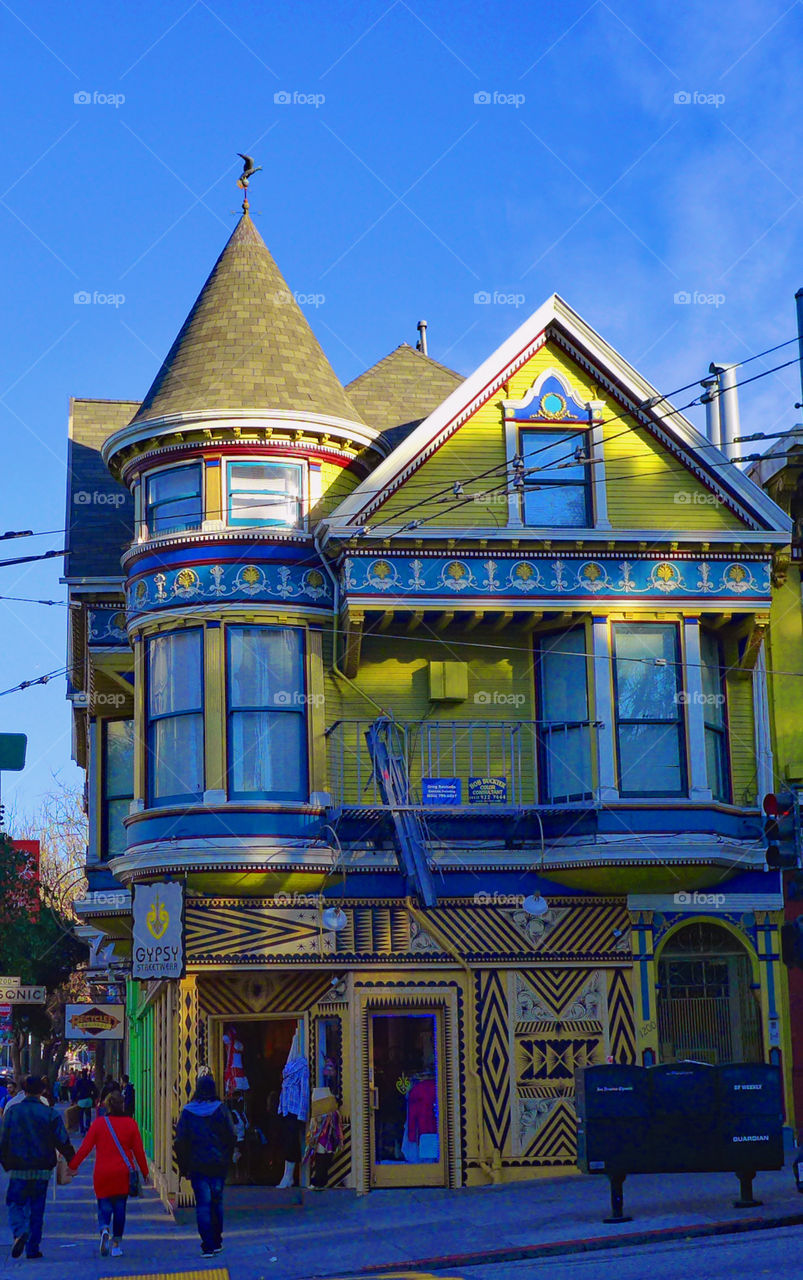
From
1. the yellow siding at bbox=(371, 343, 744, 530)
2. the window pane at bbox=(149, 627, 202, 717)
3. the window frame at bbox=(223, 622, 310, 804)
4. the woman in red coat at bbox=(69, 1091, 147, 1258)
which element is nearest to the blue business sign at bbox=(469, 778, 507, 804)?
the window frame at bbox=(223, 622, 310, 804)

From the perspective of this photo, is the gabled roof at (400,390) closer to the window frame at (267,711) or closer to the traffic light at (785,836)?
the window frame at (267,711)

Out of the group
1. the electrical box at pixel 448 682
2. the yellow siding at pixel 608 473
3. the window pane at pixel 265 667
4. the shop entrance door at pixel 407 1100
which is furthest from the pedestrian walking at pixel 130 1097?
the yellow siding at pixel 608 473

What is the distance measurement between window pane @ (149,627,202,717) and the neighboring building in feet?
0.17

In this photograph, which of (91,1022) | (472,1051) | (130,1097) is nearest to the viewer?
(472,1051)

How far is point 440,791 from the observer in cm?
2166

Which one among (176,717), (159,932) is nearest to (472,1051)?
(159,932)

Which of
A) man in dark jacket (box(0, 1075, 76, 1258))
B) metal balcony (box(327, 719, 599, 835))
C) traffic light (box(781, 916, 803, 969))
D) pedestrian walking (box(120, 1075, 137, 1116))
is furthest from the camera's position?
pedestrian walking (box(120, 1075, 137, 1116))

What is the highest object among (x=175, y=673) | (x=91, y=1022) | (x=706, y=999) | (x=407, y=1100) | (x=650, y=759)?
(x=175, y=673)

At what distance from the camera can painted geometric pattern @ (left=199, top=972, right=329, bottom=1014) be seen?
20969 mm

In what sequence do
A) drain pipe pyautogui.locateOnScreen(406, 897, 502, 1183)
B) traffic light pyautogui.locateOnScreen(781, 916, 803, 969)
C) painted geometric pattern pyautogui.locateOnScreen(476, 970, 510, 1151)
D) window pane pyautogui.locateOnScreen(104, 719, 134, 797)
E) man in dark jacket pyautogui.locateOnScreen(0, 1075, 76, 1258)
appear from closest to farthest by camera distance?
man in dark jacket pyautogui.locateOnScreen(0, 1075, 76, 1258), traffic light pyautogui.locateOnScreen(781, 916, 803, 969), drain pipe pyautogui.locateOnScreen(406, 897, 502, 1183), painted geometric pattern pyautogui.locateOnScreen(476, 970, 510, 1151), window pane pyautogui.locateOnScreen(104, 719, 134, 797)

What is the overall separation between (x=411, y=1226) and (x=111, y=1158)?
144 inches

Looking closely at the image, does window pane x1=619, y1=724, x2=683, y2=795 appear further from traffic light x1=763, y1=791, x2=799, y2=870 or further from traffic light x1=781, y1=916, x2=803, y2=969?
traffic light x1=781, y1=916, x2=803, y2=969

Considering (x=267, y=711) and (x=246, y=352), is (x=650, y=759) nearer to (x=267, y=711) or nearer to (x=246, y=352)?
(x=267, y=711)

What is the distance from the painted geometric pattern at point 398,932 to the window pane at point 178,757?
1.64 metres
